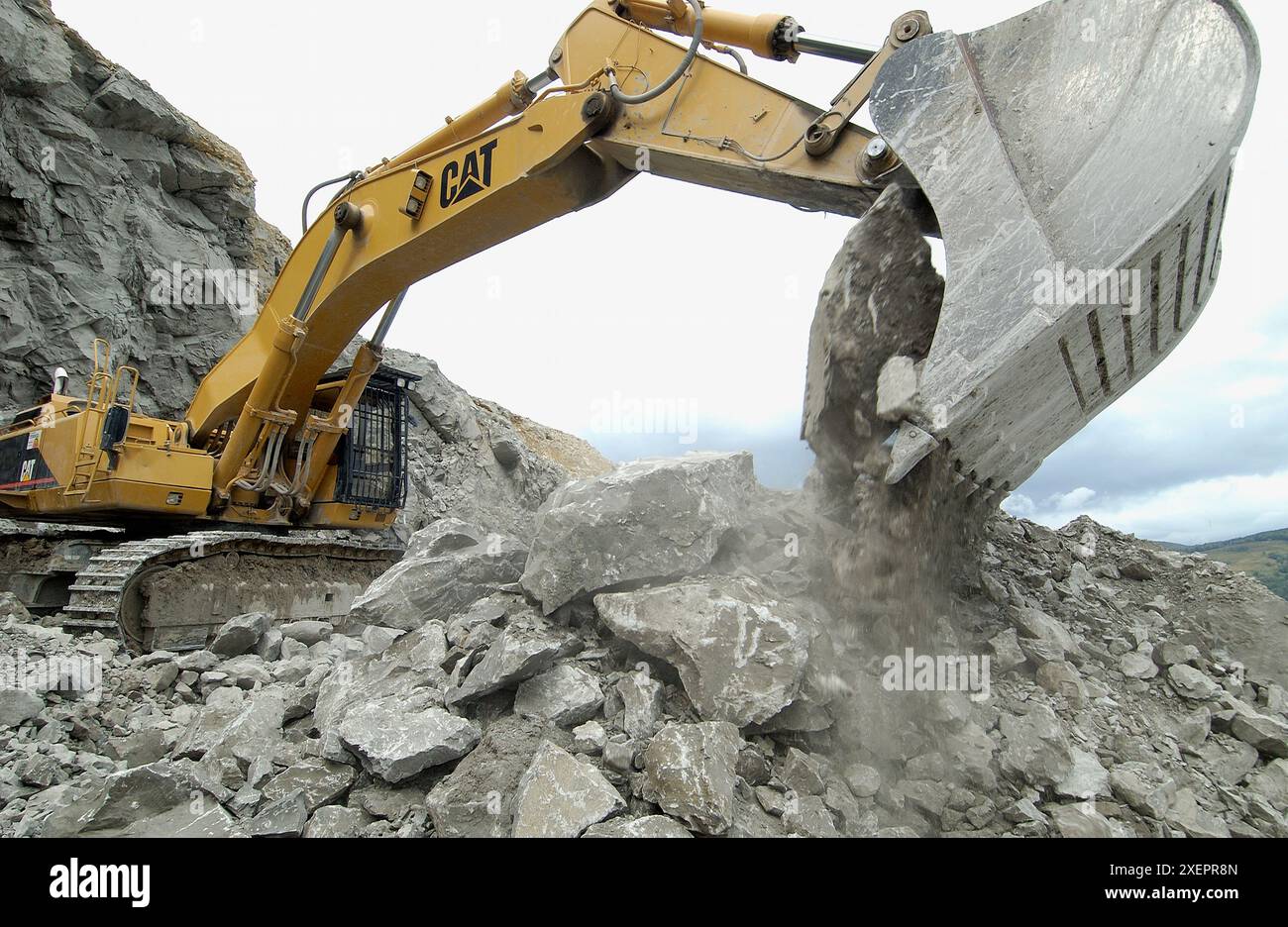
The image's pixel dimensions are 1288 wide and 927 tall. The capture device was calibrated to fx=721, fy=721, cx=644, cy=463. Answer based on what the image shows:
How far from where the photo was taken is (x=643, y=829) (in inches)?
80.6

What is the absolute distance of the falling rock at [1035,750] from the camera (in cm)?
251

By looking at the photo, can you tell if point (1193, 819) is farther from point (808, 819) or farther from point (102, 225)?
point (102, 225)

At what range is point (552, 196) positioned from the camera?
4.20 metres

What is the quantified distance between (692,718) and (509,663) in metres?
0.70

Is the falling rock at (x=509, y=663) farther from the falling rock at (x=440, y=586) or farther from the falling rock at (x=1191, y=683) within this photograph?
the falling rock at (x=1191, y=683)

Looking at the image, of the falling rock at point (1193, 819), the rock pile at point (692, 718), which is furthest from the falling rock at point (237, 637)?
the falling rock at point (1193, 819)

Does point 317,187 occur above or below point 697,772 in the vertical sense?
above

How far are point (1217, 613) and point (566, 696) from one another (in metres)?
3.53

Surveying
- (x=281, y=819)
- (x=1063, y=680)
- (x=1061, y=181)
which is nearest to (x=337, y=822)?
(x=281, y=819)

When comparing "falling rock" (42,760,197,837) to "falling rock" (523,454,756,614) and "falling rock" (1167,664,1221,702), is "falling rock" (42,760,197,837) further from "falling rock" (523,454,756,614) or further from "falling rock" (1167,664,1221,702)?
"falling rock" (1167,664,1221,702)

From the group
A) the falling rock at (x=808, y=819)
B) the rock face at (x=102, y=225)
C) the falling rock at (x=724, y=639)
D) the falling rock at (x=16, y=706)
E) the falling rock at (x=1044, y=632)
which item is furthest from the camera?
the rock face at (x=102, y=225)

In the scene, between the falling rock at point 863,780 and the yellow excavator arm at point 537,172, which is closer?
the falling rock at point 863,780

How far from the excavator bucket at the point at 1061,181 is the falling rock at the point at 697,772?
108cm

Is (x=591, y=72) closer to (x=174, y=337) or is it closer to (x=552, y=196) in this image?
(x=552, y=196)
